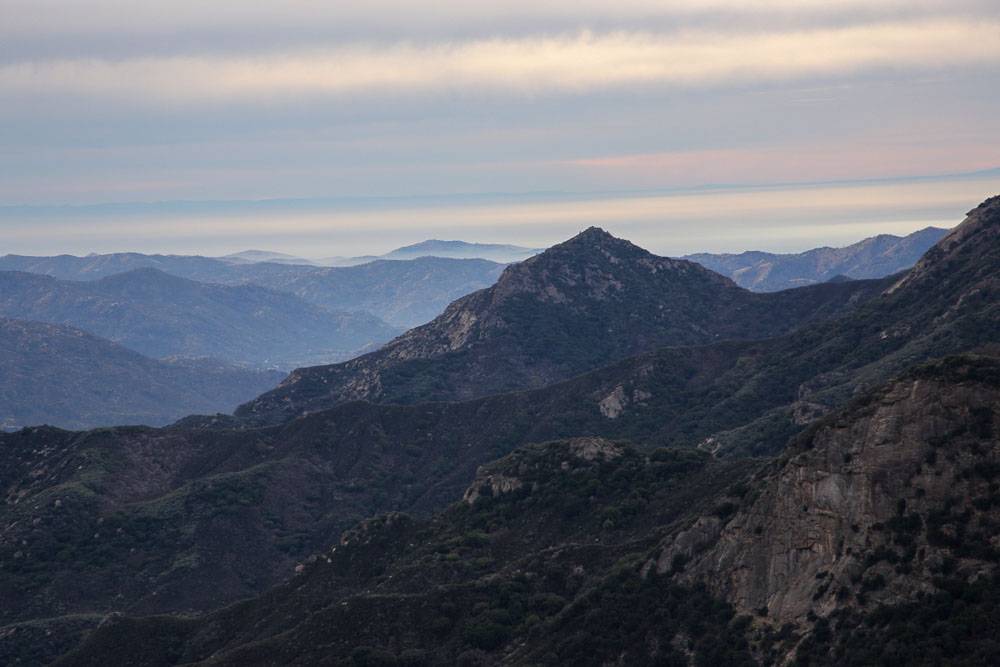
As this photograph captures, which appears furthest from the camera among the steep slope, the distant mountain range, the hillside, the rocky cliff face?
the distant mountain range

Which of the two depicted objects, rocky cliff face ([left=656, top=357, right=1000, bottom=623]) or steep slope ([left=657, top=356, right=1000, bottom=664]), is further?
rocky cliff face ([left=656, top=357, right=1000, bottom=623])

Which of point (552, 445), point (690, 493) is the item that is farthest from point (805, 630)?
point (552, 445)

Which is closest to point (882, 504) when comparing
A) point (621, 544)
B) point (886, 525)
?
point (886, 525)

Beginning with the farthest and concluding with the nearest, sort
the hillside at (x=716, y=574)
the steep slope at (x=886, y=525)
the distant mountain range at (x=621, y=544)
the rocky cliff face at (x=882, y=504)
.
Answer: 1. the distant mountain range at (x=621, y=544)
2. the rocky cliff face at (x=882, y=504)
3. the hillside at (x=716, y=574)
4. the steep slope at (x=886, y=525)

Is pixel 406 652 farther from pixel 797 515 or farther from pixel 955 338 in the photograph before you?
pixel 955 338

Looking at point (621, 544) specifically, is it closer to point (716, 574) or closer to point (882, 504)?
point (716, 574)
